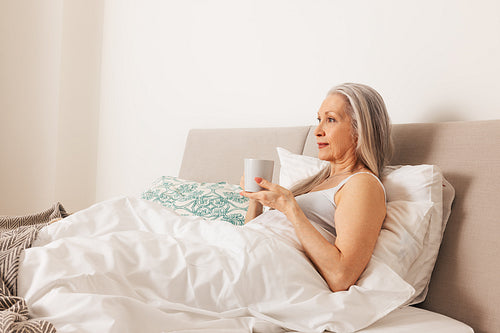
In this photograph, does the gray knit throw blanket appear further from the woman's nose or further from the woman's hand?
the woman's nose

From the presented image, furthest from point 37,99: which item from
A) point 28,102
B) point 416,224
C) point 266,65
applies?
point 416,224

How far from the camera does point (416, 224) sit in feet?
4.39

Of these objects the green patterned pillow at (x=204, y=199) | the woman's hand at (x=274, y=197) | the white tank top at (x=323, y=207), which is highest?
the woman's hand at (x=274, y=197)

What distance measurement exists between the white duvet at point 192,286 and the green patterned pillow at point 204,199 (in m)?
0.57

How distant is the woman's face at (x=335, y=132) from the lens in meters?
1.57

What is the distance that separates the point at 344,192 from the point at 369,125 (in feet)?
0.94

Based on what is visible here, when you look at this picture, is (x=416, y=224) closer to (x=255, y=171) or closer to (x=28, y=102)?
(x=255, y=171)

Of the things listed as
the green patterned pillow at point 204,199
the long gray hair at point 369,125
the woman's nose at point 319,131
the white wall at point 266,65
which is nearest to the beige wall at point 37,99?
the white wall at point 266,65

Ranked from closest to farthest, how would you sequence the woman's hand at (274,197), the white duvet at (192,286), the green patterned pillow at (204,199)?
1. the white duvet at (192,286)
2. the woman's hand at (274,197)
3. the green patterned pillow at (204,199)

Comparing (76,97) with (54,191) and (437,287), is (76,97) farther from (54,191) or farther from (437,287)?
(437,287)

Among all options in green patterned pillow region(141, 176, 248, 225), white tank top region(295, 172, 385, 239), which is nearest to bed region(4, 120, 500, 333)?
white tank top region(295, 172, 385, 239)

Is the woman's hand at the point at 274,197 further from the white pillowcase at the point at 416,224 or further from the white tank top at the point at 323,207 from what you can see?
the white pillowcase at the point at 416,224

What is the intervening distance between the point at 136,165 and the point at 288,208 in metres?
2.43

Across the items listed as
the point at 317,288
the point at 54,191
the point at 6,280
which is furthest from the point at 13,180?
the point at 317,288
